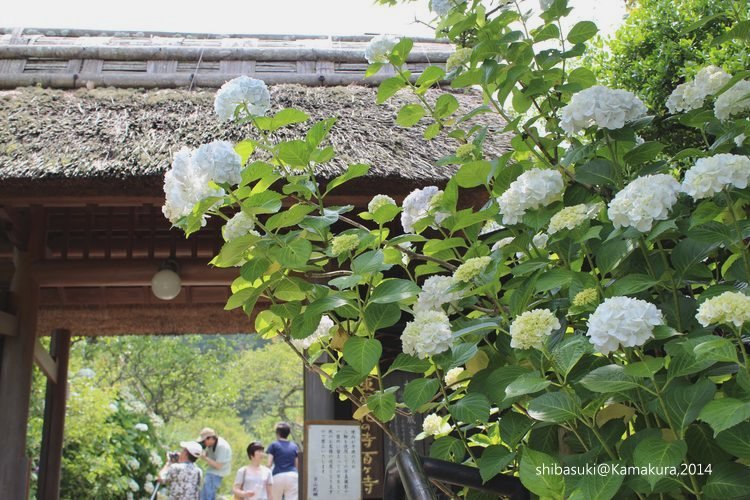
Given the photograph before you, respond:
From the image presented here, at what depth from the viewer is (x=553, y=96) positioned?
4.35 ft

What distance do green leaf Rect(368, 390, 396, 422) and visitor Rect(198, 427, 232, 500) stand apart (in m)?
5.40

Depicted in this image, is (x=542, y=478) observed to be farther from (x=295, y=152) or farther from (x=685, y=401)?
(x=295, y=152)

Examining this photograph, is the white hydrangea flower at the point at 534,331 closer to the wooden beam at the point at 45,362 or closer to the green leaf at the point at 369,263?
the green leaf at the point at 369,263

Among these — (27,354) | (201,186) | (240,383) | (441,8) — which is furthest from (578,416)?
(240,383)

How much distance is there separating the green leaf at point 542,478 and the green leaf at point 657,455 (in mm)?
94

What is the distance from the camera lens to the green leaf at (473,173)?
3.97ft

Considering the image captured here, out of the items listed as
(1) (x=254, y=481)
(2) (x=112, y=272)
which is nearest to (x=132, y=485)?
(1) (x=254, y=481)

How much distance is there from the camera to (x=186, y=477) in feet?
18.9

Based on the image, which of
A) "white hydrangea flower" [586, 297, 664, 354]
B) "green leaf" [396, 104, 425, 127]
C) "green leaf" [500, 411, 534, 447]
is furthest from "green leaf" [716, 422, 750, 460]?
"green leaf" [396, 104, 425, 127]

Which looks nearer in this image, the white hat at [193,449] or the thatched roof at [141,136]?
the thatched roof at [141,136]

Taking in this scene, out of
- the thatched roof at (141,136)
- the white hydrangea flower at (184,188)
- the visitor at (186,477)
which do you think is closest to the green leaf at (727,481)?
the white hydrangea flower at (184,188)

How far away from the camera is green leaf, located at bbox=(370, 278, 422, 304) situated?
1.07 m

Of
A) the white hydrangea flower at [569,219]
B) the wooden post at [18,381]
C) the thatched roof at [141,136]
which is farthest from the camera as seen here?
the wooden post at [18,381]

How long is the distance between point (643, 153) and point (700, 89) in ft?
0.61
